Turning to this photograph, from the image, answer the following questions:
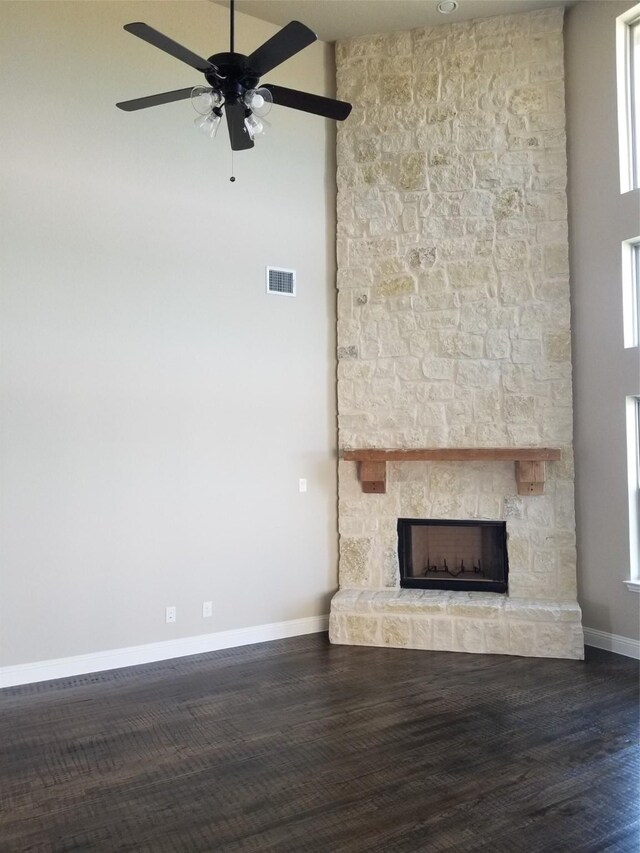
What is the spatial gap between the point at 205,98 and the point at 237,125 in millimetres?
236

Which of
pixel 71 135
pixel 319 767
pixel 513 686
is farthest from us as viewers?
pixel 71 135

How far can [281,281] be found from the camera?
192 inches

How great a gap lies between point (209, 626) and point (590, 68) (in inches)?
196

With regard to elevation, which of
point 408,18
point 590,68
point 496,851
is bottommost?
point 496,851

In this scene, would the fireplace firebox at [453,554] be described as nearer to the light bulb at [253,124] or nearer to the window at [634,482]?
the window at [634,482]

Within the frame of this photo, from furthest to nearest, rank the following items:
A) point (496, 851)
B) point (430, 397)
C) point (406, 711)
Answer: point (430, 397) → point (406, 711) → point (496, 851)

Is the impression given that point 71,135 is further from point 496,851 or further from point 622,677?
point 622,677

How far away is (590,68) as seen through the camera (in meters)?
4.54

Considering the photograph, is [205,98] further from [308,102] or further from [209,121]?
[308,102]

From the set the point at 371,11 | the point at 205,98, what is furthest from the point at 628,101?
the point at 205,98

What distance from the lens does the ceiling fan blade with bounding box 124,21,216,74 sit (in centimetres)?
256

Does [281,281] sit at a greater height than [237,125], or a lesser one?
lesser

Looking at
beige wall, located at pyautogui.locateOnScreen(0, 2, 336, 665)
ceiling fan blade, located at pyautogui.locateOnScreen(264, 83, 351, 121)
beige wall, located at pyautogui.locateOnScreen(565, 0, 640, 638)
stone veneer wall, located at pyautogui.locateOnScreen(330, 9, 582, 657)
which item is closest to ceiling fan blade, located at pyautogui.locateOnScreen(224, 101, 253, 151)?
ceiling fan blade, located at pyautogui.locateOnScreen(264, 83, 351, 121)

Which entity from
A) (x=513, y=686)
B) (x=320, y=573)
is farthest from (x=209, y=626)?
(x=513, y=686)
